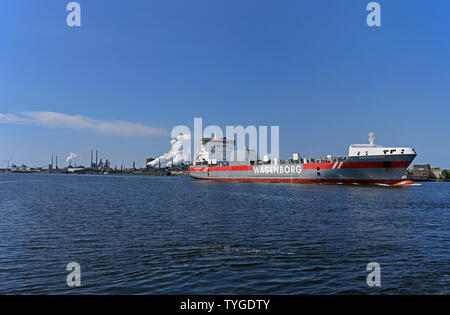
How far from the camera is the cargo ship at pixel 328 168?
58062 millimetres

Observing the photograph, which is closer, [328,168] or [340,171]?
[340,171]

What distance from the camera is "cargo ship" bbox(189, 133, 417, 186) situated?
58062mm

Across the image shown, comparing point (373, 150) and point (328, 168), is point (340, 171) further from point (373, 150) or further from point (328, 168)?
point (373, 150)

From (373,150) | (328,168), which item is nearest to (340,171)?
(328,168)

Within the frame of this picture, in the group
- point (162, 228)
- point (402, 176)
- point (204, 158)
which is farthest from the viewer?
point (204, 158)

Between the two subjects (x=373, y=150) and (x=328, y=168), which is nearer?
(x=373, y=150)

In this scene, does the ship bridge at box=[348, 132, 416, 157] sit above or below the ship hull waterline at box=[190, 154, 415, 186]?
above

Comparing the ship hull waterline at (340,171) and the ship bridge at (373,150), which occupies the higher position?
the ship bridge at (373,150)

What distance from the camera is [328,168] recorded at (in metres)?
65.1

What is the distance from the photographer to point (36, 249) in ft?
46.3
